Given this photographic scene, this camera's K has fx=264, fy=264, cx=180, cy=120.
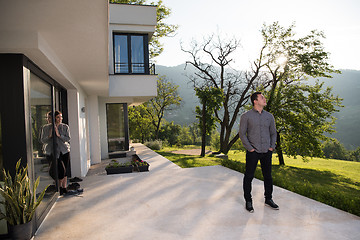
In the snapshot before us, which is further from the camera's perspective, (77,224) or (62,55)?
(62,55)

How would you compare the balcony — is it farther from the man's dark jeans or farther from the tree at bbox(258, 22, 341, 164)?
the tree at bbox(258, 22, 341, 164)

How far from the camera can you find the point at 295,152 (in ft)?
56.2

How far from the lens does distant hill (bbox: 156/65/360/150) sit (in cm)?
7194

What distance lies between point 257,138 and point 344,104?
95579 millimetres

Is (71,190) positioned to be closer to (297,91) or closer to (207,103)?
(207,103)

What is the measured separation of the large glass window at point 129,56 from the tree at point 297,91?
9.42 m

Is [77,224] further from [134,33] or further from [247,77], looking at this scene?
[247,77]

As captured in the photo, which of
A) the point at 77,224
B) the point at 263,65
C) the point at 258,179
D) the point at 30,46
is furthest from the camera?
the point at 263,65

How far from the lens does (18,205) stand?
313 cm

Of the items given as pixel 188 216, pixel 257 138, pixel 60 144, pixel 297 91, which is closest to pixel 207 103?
pixel 297 91

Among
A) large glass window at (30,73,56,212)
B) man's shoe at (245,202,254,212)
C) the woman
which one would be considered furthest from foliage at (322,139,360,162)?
large glass window at (30,73,56,212)

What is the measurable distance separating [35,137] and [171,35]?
20.2 m

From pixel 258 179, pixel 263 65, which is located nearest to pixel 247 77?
pixel 263 65

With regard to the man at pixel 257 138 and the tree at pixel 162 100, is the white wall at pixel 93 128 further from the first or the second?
the tree at pixel 162 100
